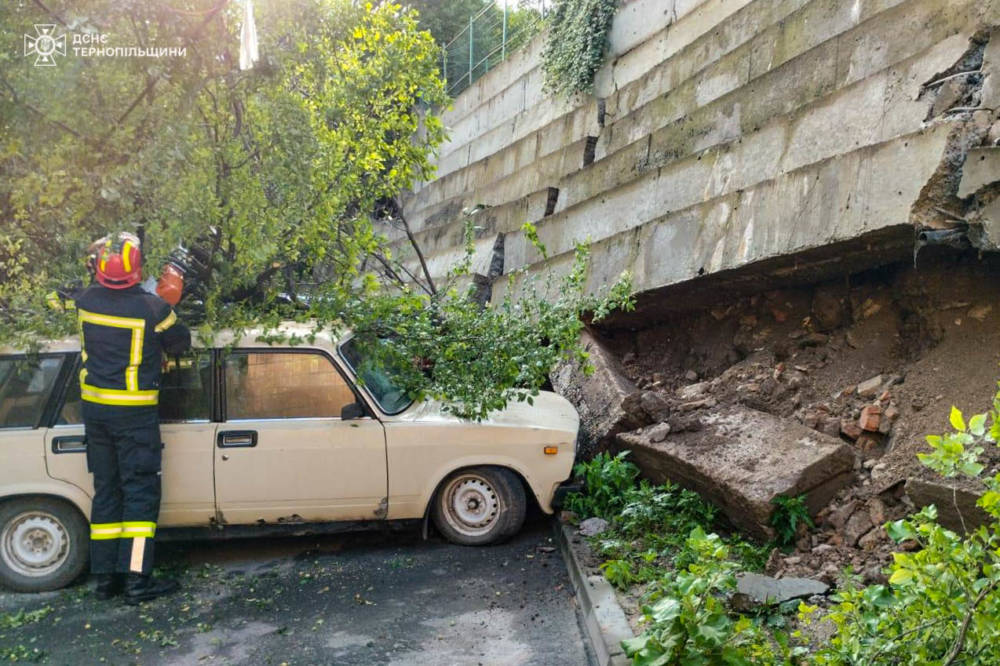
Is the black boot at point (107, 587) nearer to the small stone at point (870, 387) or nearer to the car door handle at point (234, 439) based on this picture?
the car door handle at point (234, 439)

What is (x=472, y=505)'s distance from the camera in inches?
209

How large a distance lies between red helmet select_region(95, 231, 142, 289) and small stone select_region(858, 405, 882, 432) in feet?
14.9

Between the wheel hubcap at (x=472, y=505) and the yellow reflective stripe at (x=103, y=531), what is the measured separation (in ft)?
6.83

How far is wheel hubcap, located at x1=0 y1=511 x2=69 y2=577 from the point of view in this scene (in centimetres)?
476

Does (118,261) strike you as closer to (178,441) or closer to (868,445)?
(178,441)

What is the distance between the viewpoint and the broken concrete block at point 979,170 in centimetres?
381

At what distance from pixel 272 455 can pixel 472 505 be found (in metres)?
1.39

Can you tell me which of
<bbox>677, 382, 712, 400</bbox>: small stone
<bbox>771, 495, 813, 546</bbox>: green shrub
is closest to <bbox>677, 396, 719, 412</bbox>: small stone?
<bbox>677, 382, 712, 400</bbox>: small stone

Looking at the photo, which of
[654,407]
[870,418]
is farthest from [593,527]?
[870,418]

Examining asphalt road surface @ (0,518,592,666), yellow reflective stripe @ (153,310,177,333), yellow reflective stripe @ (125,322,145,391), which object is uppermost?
yellow reflective stripe @ (153,310,177,333)

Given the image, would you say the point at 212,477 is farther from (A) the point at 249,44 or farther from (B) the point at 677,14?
(B) the point at 677,14

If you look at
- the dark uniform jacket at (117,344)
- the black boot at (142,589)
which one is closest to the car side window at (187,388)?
the dark uniform jacket at (117,344)

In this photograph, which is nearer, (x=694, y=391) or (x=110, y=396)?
(x=110, y=396)

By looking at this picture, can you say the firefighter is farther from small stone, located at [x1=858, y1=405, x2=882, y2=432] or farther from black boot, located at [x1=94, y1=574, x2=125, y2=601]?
small stone, located at [x1=858, y1=405, x2=882, y2=432]
